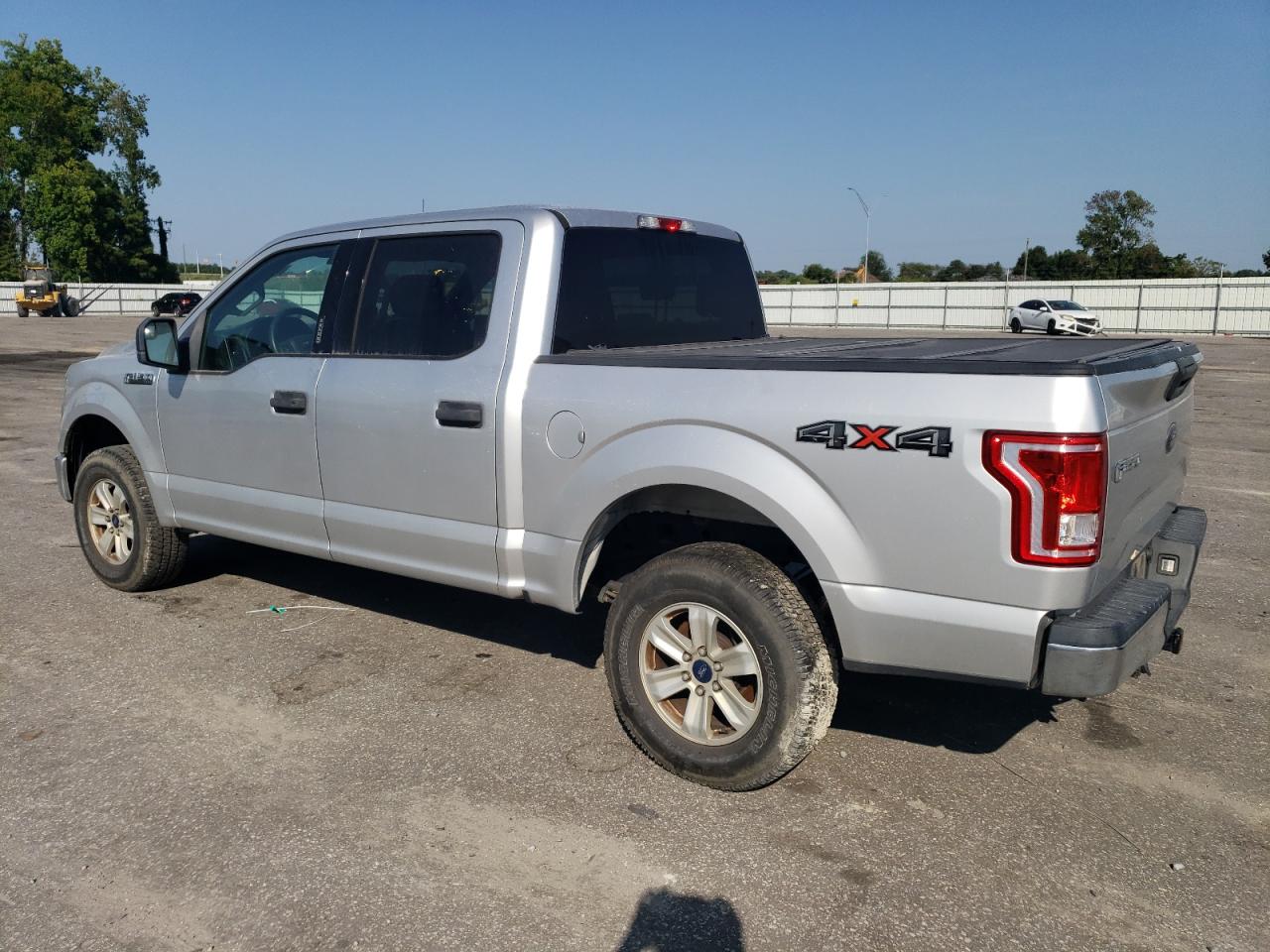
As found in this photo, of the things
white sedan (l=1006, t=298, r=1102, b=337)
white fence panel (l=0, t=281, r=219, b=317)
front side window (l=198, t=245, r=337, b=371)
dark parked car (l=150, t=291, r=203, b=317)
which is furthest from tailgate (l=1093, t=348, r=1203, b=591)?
white fence panel (l=0, t=281, r=219, b=317)

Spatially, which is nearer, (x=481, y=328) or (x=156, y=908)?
(x=156, y=908)

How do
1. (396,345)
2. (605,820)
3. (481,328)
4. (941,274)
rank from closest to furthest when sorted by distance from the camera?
(605,820) < (481,328) < (396,345) < (941,274)

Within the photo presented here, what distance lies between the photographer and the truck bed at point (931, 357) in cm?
294

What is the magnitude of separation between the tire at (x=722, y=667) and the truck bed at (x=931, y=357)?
0.66m

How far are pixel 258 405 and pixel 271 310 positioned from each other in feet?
1.60

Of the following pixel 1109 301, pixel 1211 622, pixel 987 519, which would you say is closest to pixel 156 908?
pixel 987 519

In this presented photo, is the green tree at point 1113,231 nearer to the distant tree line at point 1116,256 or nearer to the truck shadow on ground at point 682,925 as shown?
the distant tree line at point 1116,256

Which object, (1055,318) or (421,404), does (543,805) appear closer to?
(421,404)

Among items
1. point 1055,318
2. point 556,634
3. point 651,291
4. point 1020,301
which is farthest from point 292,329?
point 1020,301

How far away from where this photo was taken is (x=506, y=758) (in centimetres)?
382

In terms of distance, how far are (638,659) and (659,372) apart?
1.02 m

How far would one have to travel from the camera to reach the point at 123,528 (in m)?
5.82

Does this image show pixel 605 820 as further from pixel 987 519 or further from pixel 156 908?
pixel 987 519

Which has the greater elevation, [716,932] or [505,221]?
[505,221]
